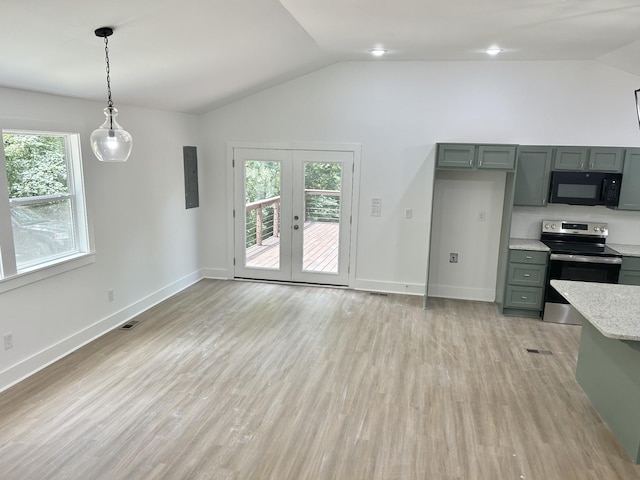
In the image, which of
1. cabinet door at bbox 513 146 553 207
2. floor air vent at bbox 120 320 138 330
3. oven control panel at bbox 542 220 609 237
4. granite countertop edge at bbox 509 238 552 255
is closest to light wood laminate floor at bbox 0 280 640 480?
floor air vent at bbox 120 320 138 330

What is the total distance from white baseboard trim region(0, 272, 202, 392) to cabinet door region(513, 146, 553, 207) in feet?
14.4

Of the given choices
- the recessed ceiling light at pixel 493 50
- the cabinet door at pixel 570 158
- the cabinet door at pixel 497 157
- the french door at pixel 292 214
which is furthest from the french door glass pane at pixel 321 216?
the cabinet door at pixel 570 158

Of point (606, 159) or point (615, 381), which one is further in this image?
point (606, 159)

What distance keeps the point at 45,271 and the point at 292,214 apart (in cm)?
310

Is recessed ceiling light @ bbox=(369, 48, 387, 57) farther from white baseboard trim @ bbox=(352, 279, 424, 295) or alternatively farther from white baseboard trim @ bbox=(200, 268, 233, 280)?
white baseboard trim @ bbox=(200, 268, 233, 280)

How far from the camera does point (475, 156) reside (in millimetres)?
5109

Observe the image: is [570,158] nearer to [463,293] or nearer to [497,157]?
[497,157]

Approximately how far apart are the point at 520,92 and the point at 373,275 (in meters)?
2.87

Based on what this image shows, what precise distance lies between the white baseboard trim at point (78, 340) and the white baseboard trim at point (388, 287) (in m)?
2.42

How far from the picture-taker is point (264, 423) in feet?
10.1

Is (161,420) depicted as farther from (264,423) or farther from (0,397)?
(0,397)

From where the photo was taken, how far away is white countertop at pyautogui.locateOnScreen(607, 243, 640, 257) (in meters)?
4.78

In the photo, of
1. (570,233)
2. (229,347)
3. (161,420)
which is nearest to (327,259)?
(229,347)

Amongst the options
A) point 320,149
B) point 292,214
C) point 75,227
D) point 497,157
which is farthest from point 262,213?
point 497,157
